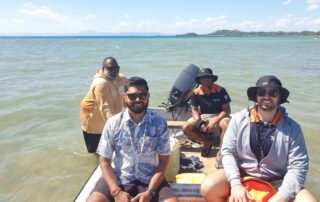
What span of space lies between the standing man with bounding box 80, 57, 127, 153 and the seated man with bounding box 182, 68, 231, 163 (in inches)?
47.6

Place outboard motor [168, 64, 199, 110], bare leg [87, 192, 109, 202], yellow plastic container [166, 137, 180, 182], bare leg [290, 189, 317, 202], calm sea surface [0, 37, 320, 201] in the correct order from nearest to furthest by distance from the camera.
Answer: bare leg [290, 189, 317, 202], bare leg [87, 192, 109, 202], yellow plastic container [166, 137, 180, 182], calm sea surface [0, 37, 320, 201], outboard motor [168, 64, 199, 110]

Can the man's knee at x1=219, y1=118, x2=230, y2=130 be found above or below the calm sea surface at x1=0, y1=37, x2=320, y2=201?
above

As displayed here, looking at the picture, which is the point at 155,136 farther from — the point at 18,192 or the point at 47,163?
the point at 47,163

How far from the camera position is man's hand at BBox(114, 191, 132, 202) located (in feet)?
10.4

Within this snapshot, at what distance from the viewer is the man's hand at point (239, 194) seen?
3.21m

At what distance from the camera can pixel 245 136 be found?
3.47 metres

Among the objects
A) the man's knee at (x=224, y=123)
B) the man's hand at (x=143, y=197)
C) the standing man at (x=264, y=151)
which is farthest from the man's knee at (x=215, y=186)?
the man's knee at (x=224, y=123)

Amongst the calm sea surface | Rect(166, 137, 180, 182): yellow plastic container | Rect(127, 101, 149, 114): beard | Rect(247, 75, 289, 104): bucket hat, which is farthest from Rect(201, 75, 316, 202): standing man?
the calm sea surface

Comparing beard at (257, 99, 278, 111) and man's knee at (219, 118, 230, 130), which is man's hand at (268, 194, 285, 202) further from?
man's knee at (219, 118, 230, 130)

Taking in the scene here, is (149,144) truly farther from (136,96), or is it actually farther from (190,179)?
(190,179)

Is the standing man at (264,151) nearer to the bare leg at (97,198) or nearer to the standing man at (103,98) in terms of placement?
the bare leg at (97,198)

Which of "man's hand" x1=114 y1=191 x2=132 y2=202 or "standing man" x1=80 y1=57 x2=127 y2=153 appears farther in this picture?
"standing man" x1=80 y1=57 x2=127 y2=153

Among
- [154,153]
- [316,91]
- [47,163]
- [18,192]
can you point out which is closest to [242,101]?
[316,91]

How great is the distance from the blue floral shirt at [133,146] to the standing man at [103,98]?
1617mm
